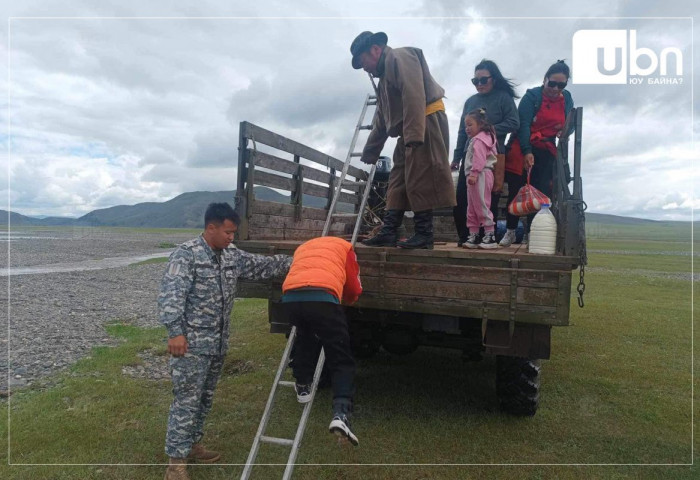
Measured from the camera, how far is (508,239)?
183 inches

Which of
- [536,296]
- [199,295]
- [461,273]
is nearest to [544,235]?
[536,296]

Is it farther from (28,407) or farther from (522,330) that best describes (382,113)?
(28,407)

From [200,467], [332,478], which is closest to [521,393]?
[332,478]

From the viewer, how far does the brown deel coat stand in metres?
3.78

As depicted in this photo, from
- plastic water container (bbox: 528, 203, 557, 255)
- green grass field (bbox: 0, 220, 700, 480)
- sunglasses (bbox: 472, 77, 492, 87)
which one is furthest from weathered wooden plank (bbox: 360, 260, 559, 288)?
sunglasses (bbox: 472, 77, 492, 87)

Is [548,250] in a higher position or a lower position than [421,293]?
higher

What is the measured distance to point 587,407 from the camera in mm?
4871

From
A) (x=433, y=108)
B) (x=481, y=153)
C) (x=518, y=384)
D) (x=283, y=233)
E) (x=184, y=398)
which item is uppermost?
(x=433, y=108)

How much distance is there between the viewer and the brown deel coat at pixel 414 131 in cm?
378

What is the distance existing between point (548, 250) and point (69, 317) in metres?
9.20

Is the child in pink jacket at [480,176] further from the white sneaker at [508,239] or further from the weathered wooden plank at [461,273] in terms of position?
the weathered wooden plank at [461,273]

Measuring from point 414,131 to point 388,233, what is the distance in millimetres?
931

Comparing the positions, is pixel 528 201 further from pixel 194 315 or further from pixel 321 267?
pixel 194 315

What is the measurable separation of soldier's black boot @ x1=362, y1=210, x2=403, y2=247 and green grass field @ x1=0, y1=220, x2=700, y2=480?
5.42 ft
